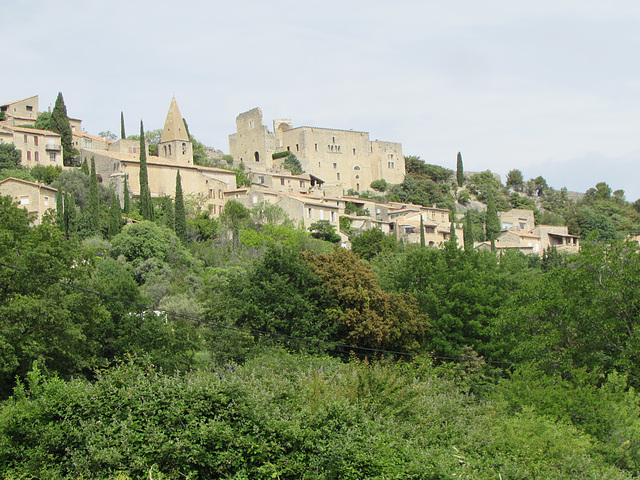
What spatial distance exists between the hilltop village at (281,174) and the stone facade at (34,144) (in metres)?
0.09

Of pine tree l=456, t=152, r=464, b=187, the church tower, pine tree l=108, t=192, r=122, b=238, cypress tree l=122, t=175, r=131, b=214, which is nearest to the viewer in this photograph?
pine tree l=108, t=192, r=122, b=238

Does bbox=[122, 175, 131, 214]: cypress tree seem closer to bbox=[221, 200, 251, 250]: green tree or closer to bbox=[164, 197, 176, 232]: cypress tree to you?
bbox=[164, 197, 176, 232]: cypress tree

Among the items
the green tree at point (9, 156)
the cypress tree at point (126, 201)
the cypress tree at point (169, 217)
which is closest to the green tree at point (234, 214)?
the cypress tree at point (169, 217)

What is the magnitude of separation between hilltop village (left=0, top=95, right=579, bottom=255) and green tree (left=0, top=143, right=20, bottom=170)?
34.8 inches

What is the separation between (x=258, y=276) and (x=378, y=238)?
31437 millimetres

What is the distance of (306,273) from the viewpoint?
3297 centimetres

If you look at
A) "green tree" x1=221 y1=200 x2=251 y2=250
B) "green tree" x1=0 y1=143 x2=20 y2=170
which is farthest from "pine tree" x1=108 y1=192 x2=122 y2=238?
"green tree" x1=0 y1=143 x2=20 y2=170

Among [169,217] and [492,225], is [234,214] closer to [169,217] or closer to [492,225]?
[169,217]

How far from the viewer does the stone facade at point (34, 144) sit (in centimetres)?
6619

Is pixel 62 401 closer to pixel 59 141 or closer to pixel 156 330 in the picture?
pixel 156 330

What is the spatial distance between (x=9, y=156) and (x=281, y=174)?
99.5 ft

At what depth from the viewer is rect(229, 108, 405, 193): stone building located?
9612 cm

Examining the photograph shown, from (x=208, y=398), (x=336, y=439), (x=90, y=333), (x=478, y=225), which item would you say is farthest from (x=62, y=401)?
(x=478, y=225)

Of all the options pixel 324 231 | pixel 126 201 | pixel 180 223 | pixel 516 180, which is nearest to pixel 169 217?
pixel 180 223
